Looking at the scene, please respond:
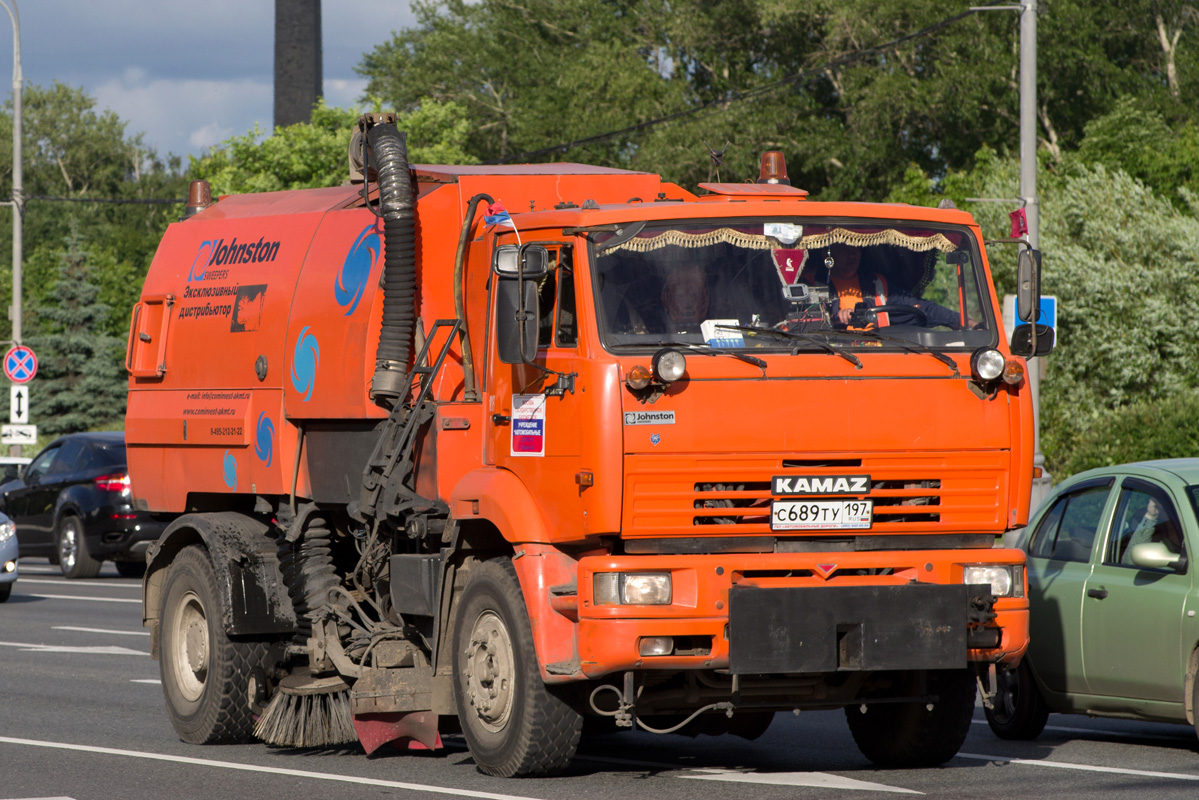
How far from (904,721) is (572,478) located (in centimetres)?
241

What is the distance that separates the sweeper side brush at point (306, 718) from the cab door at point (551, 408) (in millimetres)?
Answer: 2156

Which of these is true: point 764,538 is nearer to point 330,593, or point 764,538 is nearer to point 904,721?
point 904,721

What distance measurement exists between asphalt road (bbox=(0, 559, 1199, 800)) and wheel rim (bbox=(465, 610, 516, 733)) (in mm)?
324

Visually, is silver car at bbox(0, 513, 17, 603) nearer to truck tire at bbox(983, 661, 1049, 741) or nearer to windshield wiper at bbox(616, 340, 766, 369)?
truck tire at bbox(983, 661, 1049, 741)

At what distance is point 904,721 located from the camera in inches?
366

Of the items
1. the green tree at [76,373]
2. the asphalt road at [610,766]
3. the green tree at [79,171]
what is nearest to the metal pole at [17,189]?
the green tree at [76,373]

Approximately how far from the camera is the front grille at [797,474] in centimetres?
786

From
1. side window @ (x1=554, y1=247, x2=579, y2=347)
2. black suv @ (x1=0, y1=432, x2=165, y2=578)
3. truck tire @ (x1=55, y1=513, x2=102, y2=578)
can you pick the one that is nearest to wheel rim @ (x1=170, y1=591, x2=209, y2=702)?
side window @ (x1=554, y1=247, x2=579, y2=347)

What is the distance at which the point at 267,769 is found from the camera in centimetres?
954

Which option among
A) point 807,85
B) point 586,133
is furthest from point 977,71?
point 586,133

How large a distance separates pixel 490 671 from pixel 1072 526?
12.1 ft

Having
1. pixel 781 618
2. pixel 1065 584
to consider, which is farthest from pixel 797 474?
pixel 1065 584

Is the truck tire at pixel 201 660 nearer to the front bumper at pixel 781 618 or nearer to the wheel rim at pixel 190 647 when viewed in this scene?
the wheel rim at pixel 190 647

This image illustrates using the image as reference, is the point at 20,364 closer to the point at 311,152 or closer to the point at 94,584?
the point at 94,584
